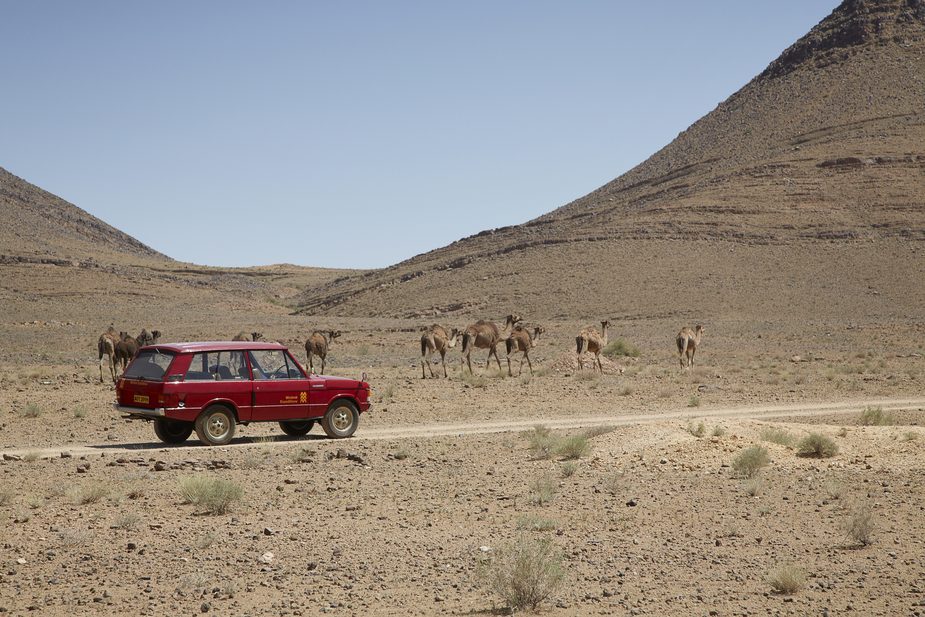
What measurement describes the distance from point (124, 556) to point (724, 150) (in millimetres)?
97358

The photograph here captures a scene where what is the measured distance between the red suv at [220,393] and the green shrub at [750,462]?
684cm

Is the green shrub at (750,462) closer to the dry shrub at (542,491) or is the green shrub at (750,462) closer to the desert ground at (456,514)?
the desert ground at (456,514)

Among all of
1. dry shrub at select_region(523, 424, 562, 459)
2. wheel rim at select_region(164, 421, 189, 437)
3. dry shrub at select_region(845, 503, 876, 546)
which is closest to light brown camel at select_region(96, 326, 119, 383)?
wheel rim at select_region(164, 421, 189, 437)

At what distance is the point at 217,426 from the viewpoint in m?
14.2

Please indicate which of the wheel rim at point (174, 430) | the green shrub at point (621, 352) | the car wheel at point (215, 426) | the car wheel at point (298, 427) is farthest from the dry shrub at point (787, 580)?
the green shrub at point (621, 352)

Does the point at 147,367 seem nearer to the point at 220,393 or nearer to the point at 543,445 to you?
the point at 220,393

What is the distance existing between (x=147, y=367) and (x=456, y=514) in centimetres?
650

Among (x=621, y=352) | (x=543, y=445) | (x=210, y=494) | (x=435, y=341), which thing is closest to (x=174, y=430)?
(x=210, y=494)

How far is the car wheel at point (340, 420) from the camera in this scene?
604 inches

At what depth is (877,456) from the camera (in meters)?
12.9

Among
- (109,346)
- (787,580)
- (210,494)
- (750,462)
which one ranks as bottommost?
(787,580)

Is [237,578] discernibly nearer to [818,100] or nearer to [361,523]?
[361,523]

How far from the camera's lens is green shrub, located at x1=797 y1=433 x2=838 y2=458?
13039mm

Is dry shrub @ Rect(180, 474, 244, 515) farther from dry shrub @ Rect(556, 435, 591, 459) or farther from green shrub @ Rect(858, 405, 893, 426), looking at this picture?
green shrub @ Rect(858, 405, 893, 426)
